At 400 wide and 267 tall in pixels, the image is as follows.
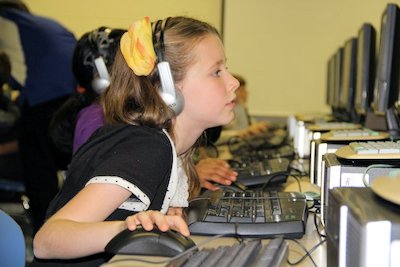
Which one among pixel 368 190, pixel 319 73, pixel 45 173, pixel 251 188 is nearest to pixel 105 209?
pixel 368 190

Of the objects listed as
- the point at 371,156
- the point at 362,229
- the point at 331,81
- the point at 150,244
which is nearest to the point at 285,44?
the point at 331,81

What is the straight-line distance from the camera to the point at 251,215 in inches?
39.0

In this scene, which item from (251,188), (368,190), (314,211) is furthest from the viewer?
(251,188)

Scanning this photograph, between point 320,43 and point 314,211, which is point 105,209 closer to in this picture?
point 314,211

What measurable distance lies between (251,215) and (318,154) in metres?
0.39

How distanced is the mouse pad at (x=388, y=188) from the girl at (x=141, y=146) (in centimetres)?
29

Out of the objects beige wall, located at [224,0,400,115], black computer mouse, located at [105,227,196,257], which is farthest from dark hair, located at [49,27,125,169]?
beige wall, located at [224,0,400,115]

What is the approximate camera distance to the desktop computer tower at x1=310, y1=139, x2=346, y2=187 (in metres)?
1.27

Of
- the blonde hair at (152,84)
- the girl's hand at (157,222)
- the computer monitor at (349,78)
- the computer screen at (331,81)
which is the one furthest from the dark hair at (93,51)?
the computer screen at (331,81)

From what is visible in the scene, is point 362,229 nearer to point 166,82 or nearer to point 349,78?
point 166,82

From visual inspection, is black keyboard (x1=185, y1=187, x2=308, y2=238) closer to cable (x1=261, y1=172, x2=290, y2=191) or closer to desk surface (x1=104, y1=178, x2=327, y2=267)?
desk surface (x1=104, y1=178, x2=327, y2=267)

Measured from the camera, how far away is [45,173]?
261 cm

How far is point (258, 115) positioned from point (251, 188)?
3.21 metres

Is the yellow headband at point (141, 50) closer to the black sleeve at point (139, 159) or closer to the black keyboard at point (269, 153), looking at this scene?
the black sleeve at point (139, 159)
